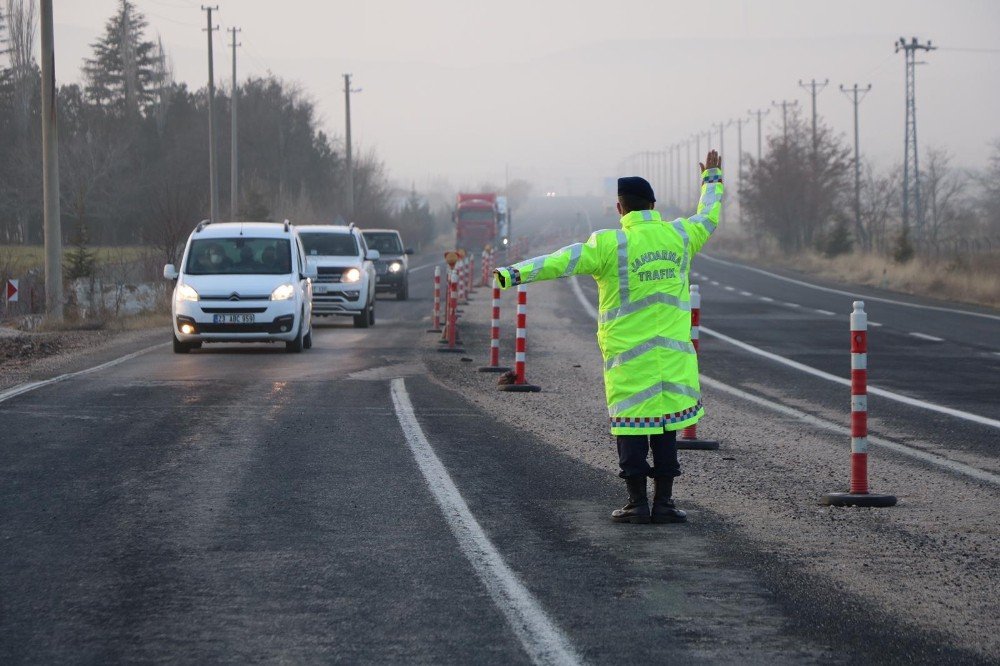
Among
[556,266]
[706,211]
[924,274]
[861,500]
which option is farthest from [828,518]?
[924,274]

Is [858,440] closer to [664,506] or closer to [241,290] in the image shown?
[664,506]

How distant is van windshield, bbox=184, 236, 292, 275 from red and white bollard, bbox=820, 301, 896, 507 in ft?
46.0

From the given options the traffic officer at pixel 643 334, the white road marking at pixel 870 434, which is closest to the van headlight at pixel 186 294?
the white road marking at pixel 870 434

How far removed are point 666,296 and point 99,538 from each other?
3.31 meters

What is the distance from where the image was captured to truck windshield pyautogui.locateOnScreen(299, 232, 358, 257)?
96.1 feet

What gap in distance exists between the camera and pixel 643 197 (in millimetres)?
8172

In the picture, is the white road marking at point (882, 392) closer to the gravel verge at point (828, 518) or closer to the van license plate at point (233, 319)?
the gravel verge at point (828, 518)

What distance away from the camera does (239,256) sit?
72.6ft

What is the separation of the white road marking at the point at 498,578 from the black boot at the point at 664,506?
1.02 meters

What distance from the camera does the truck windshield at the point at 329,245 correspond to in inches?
1153

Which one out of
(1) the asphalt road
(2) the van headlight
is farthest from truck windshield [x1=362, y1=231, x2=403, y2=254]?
(1) the asphalt road

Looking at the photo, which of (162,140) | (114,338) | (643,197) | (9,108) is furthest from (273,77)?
(643,197)

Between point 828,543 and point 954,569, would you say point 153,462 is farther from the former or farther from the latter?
point 954,569

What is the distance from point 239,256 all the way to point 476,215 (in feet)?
179
